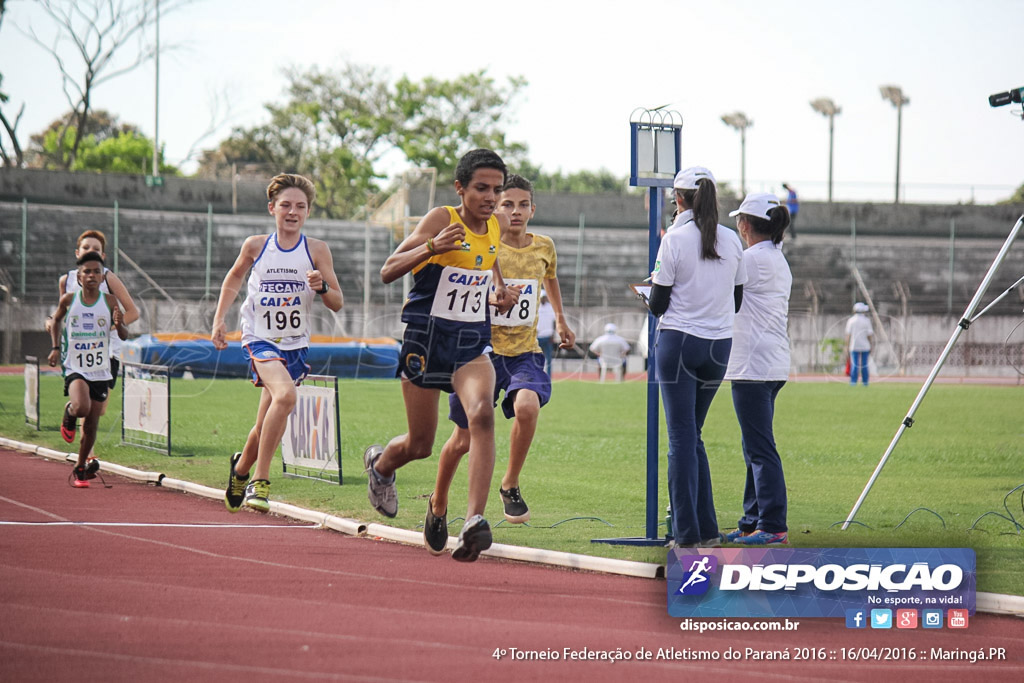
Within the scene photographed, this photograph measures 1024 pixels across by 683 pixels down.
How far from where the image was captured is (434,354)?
6.52m

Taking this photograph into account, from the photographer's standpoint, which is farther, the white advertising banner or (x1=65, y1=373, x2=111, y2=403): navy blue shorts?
(x1=65, y1=373, x2=111, y2=403): navy blue shorts

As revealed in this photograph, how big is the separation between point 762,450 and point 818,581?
2.14 metres

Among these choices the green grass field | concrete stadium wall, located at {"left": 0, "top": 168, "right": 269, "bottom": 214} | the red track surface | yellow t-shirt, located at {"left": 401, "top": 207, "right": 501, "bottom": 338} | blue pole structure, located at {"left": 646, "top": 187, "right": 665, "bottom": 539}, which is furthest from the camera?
concrete stadium wall, located at {"left": 0, "top": 168, "right": 269, "bottom": 214}

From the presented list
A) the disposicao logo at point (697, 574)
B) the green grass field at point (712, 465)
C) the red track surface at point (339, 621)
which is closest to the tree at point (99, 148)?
the green grass field at point (712, 465)

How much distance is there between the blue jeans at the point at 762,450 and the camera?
712 centimetres

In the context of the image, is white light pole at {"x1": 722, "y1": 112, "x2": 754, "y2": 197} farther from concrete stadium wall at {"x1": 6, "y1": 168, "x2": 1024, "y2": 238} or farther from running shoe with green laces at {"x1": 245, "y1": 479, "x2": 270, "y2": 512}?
running shoe with green laces at {"x1": 245, "y1": 479, "x2": 270, "y2": 512}

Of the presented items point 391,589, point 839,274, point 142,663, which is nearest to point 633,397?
point 391,589

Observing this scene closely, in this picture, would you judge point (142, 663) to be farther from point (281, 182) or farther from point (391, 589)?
point (281, 182)

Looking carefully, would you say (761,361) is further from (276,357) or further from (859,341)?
(859,341)

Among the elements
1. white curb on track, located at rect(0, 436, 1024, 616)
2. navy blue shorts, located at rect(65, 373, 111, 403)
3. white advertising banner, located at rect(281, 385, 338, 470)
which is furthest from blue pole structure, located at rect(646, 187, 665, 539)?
navy blue shorts, located at rect(65, 373, 111, 403)

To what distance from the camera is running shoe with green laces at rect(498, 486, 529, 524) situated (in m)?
7.89

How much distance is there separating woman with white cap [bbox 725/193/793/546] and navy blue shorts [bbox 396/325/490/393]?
1722 millimetres

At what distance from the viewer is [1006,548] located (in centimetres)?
714

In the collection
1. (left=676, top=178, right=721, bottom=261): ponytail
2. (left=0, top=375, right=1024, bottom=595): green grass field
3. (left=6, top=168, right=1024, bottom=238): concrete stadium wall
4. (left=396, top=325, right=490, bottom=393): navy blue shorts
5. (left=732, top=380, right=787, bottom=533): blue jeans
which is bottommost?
(left=0, top=375, right=1024, bottom=595): green grass field
